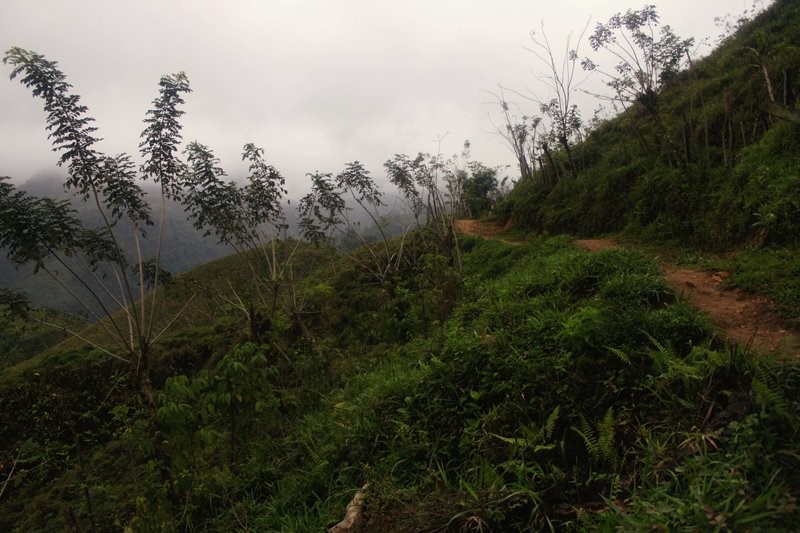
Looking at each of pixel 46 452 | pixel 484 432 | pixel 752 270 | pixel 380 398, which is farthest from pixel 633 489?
pixel 46 452

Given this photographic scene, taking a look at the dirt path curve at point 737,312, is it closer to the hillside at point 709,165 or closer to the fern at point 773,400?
the fern at point 773,400

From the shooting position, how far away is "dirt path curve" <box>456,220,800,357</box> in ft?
12.3

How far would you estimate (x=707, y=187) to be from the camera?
8.18m

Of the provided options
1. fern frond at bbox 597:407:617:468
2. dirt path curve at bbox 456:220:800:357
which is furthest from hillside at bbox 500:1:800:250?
fern frond at bbox 597:407:617:468

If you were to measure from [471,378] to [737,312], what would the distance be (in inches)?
131

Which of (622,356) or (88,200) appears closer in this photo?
(622,356)

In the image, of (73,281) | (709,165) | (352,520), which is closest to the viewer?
(352,520)

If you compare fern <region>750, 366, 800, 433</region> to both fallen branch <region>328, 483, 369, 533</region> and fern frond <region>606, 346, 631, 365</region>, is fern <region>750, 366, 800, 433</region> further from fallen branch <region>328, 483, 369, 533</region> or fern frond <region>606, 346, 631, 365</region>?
fallen branch <region>328, 483, 369, 533</region>

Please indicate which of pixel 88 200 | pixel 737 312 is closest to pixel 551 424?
pixel 737 312

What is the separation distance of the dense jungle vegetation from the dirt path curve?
193mm

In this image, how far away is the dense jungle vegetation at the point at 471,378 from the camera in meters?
2.57

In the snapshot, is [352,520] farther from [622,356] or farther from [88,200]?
[88,200]

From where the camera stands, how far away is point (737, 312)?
4559 millimetres

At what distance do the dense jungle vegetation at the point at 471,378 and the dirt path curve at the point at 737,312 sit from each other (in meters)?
0.19
